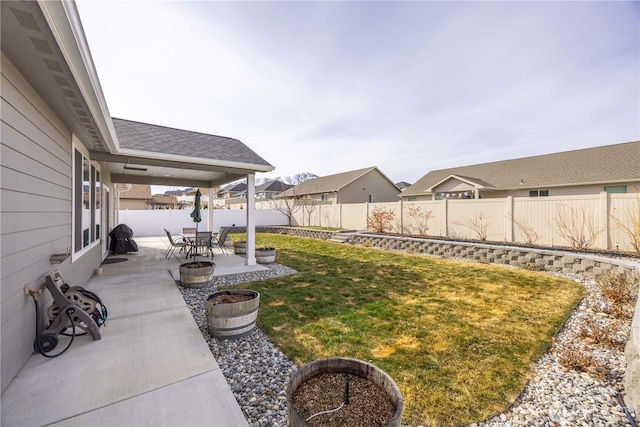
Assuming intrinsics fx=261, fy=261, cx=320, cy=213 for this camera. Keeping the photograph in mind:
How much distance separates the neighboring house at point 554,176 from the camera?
12.6m

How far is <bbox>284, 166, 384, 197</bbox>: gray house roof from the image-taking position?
76.1 feet

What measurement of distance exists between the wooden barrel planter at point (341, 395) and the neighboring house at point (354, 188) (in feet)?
67.4

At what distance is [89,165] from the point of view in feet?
18.5

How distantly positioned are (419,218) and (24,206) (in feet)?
38.2

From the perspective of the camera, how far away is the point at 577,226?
7.59 meters

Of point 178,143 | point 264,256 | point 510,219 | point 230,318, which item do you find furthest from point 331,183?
point 230,318

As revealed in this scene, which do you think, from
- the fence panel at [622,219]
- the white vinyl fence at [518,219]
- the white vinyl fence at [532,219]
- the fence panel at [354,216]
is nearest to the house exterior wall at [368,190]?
the fence panel at [354,216]

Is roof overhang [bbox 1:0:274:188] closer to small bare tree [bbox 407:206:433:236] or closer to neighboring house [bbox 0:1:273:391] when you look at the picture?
neighboring house [bbox 0:1:273:391]

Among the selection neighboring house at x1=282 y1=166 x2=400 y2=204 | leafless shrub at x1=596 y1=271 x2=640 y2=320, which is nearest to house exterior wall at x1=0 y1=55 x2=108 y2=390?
leafless shrub at x1=596 y1=271 x2=640 y2=320

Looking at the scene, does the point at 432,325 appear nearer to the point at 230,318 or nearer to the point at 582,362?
the point at 582,362

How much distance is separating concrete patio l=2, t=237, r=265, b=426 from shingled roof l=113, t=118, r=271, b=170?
357 cm

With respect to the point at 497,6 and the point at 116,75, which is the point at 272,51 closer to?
the point at 116,75

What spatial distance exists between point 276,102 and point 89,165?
6255 millimetres

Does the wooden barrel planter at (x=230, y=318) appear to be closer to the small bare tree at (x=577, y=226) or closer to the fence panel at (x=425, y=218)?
the small bare tree at (x=577, y=226)
